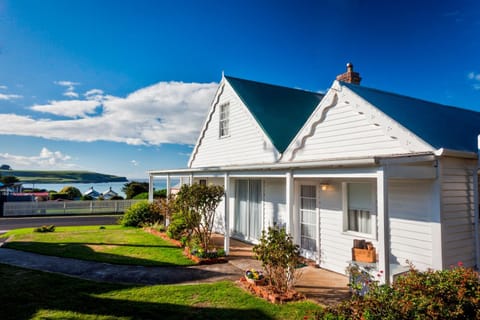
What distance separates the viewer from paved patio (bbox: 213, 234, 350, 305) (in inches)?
247

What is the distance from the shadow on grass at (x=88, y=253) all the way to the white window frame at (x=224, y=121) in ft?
19.3

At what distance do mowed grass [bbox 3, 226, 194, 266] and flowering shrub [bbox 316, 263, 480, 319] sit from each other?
6.25m

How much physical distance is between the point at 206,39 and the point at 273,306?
13.3m

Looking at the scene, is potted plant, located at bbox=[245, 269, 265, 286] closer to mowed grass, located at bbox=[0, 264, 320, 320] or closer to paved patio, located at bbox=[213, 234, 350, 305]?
mowed grass, located at bbox=[0, 264, 320, 320]

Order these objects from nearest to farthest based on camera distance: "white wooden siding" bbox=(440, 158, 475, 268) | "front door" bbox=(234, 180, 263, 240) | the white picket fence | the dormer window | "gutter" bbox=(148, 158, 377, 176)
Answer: "gutter" bbox=(148, 158, 377, 176)
"white wooden siding" bbox=(440, 158, 475, 268)
"front door" bbox=(234, 180, 263, 240)
the dormer window
the white picket fence

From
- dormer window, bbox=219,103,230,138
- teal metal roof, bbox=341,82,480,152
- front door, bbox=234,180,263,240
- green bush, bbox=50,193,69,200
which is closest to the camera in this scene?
teal metal roof, bbox=341,82,480,152

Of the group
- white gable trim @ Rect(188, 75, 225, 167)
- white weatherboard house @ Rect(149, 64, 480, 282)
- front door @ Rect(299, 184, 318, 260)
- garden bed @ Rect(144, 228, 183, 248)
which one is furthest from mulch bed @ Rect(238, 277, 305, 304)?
white gable trim @ Rect(188, 75, 225, 167)

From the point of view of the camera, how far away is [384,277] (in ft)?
17.5

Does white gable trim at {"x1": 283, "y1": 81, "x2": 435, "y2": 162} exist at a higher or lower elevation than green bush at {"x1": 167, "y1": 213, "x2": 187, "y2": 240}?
higher

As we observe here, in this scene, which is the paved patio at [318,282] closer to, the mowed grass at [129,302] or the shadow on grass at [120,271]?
the mowed grass at [129,302]

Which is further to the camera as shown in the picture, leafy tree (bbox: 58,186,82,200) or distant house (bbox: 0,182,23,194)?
Answer: distant house (bbox: 0,182,23,194)

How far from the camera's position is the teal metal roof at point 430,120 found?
6898mm

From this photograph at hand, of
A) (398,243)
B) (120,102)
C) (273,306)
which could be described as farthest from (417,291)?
(120,102)

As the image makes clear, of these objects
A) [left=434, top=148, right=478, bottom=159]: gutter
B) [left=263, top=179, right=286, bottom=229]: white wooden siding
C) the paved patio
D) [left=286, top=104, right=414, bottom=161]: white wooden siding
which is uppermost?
[left=286, top=104, right=414, bottom=161]: white wooden siding
